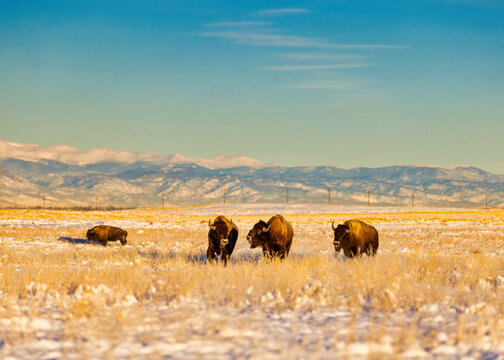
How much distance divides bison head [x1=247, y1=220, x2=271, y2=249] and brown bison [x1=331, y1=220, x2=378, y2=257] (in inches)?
90.7

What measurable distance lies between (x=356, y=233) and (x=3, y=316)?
444 inches

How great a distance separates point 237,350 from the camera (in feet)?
20.7

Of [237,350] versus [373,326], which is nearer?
[237,350]

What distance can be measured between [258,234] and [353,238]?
A: 341cm

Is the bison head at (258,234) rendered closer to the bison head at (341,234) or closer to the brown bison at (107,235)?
the bison head at (341,234)

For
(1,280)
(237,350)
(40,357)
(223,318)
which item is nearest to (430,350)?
(237,350)

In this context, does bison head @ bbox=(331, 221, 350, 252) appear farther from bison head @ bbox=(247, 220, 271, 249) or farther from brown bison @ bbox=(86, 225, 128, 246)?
brown bison @ bbox=(86, 225, 128, 246)

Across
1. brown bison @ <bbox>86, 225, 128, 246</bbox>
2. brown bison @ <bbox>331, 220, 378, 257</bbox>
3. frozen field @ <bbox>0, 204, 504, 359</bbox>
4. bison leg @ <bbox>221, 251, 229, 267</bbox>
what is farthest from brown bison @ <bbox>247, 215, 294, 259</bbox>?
brown bison @ <bbox>86, 225, 128, 246</bbox>

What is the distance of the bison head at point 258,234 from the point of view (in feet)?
48.8

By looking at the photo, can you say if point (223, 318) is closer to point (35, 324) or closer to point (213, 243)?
point (35, 324)

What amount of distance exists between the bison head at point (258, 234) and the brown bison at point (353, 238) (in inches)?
90.7

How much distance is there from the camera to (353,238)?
1652 cm

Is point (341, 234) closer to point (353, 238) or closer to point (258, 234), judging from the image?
point (353, 238)

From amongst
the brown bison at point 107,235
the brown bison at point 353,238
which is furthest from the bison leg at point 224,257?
the brown bison at point 107,235
